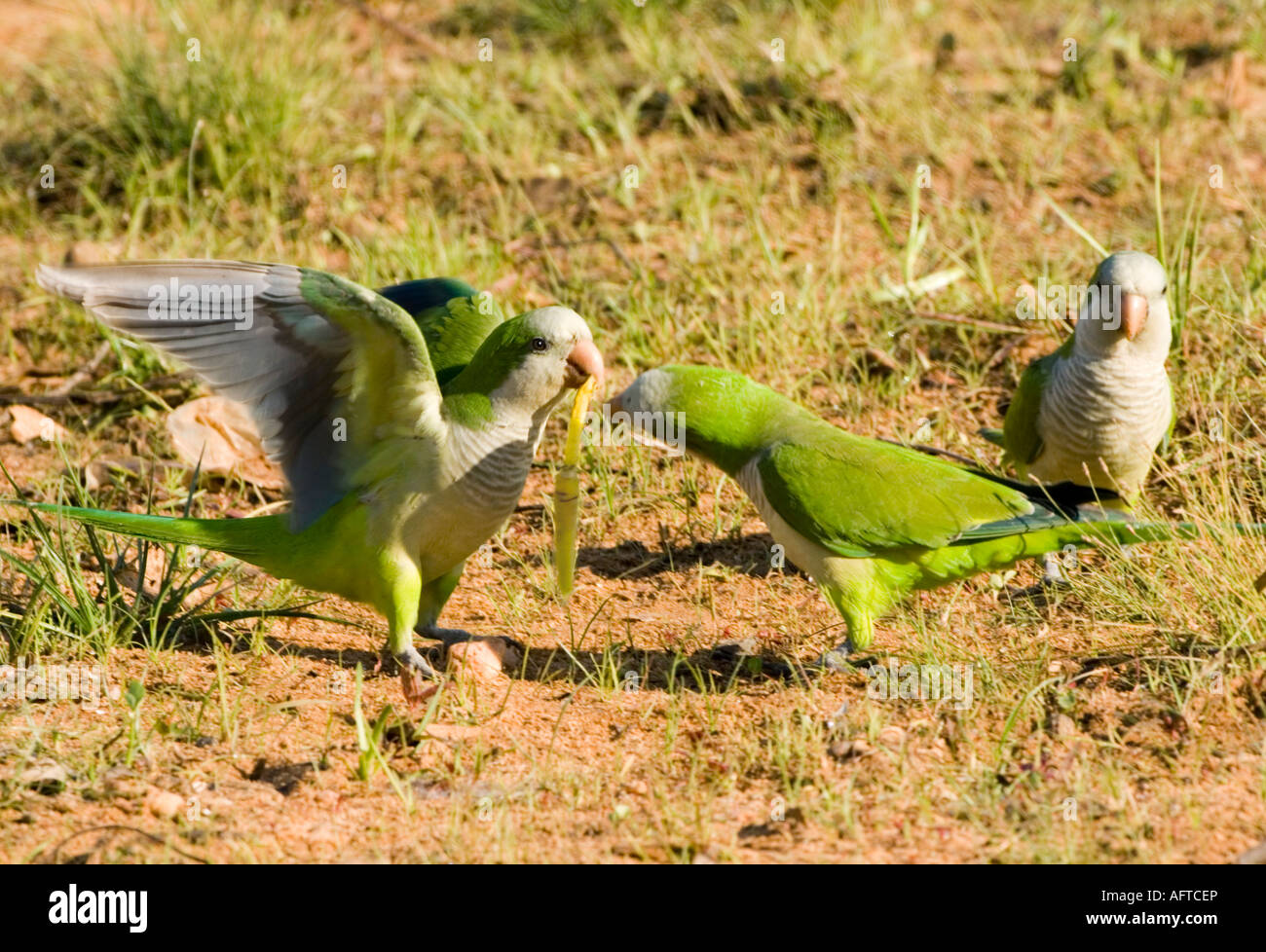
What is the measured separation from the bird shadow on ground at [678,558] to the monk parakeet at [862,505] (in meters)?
0.62

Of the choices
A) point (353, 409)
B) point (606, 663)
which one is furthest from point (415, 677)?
point (353, 409)

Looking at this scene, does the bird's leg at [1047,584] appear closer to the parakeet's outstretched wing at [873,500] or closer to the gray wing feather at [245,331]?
the parakeet's outstretched wing at [873,500]

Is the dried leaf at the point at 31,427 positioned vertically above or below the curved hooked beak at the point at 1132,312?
above

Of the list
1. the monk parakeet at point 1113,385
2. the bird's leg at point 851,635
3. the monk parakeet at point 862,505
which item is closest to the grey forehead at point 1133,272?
the monk parakeet at point 1113,385

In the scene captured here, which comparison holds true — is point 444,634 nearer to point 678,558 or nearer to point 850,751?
point 678,558

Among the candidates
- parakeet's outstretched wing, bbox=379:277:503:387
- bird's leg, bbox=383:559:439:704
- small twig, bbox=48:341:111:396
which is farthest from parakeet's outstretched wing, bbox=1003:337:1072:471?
small twig, bbox=48:341:111:396

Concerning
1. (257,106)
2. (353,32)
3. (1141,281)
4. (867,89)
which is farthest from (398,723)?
(353,32)

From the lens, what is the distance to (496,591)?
187 inches

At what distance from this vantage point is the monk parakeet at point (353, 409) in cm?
374

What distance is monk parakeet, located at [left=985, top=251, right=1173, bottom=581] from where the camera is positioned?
4523 millimetres

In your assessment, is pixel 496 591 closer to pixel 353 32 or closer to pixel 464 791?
pixel 464 791

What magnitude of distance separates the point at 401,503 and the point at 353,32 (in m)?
4.86

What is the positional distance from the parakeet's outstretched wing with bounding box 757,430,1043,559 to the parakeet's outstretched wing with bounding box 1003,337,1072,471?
2.19ft
